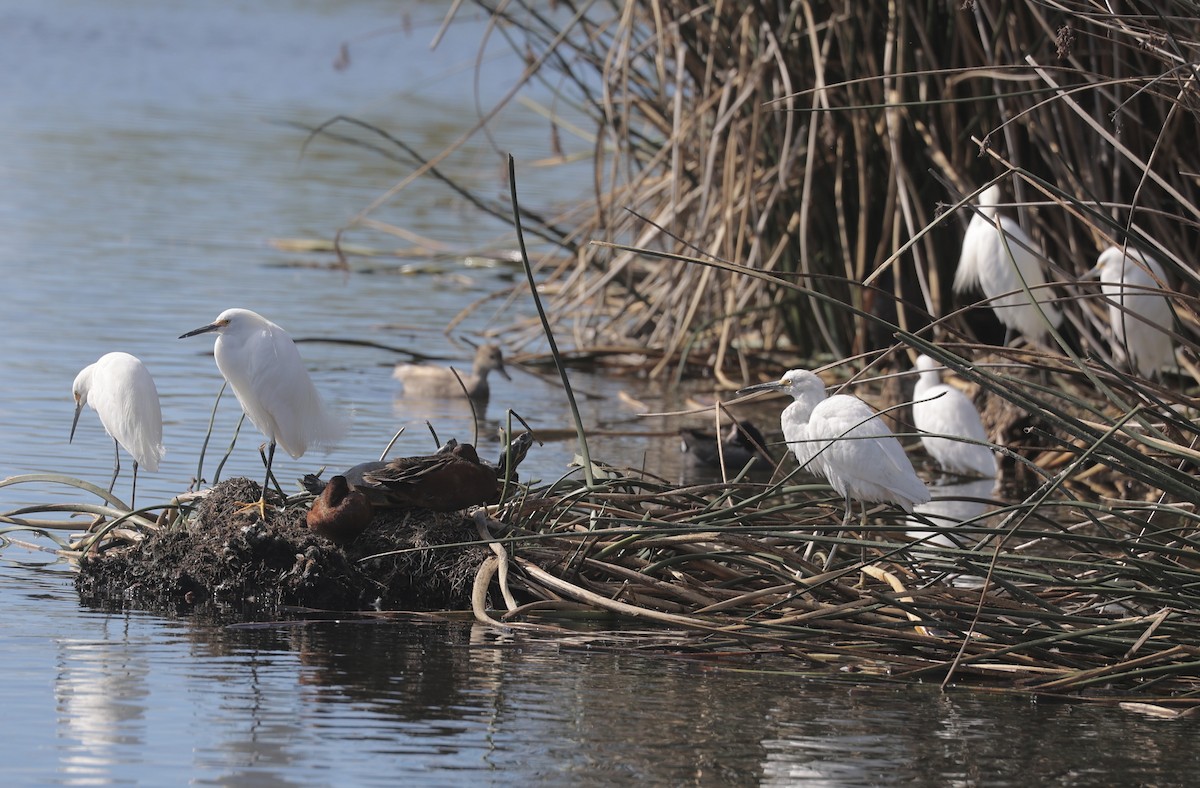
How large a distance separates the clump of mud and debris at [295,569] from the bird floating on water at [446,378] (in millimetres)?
4524

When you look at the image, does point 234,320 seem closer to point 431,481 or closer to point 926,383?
point 431,481

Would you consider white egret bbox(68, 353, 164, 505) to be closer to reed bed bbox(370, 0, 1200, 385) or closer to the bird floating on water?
reed bed bbox(370, 0, 1200, 385)

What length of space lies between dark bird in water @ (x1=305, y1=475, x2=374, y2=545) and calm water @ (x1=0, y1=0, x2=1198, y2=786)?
0.35 metres

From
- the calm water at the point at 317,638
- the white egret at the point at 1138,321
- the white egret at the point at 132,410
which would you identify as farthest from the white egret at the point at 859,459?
the white egret at the point at 1138,321

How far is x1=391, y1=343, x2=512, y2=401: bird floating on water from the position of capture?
10.4m

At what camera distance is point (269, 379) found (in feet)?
20.4

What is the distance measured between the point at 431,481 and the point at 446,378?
16.1 ft

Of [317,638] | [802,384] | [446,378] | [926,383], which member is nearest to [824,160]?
Result: [926,383]

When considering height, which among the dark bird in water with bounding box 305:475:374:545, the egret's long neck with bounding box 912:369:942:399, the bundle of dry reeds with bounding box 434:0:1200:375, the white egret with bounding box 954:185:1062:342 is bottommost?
the egret's long neck with bounding box 912:369:942:399

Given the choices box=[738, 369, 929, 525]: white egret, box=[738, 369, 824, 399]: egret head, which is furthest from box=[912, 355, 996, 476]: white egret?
box=[738, 369, 929, 525]: white egret

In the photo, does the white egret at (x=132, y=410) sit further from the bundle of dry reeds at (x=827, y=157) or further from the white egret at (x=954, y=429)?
the white egret at (x=954, y=429)

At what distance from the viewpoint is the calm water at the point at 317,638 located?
411 centimetres

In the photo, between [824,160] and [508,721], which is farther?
[824,160]

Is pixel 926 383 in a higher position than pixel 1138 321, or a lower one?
lower
